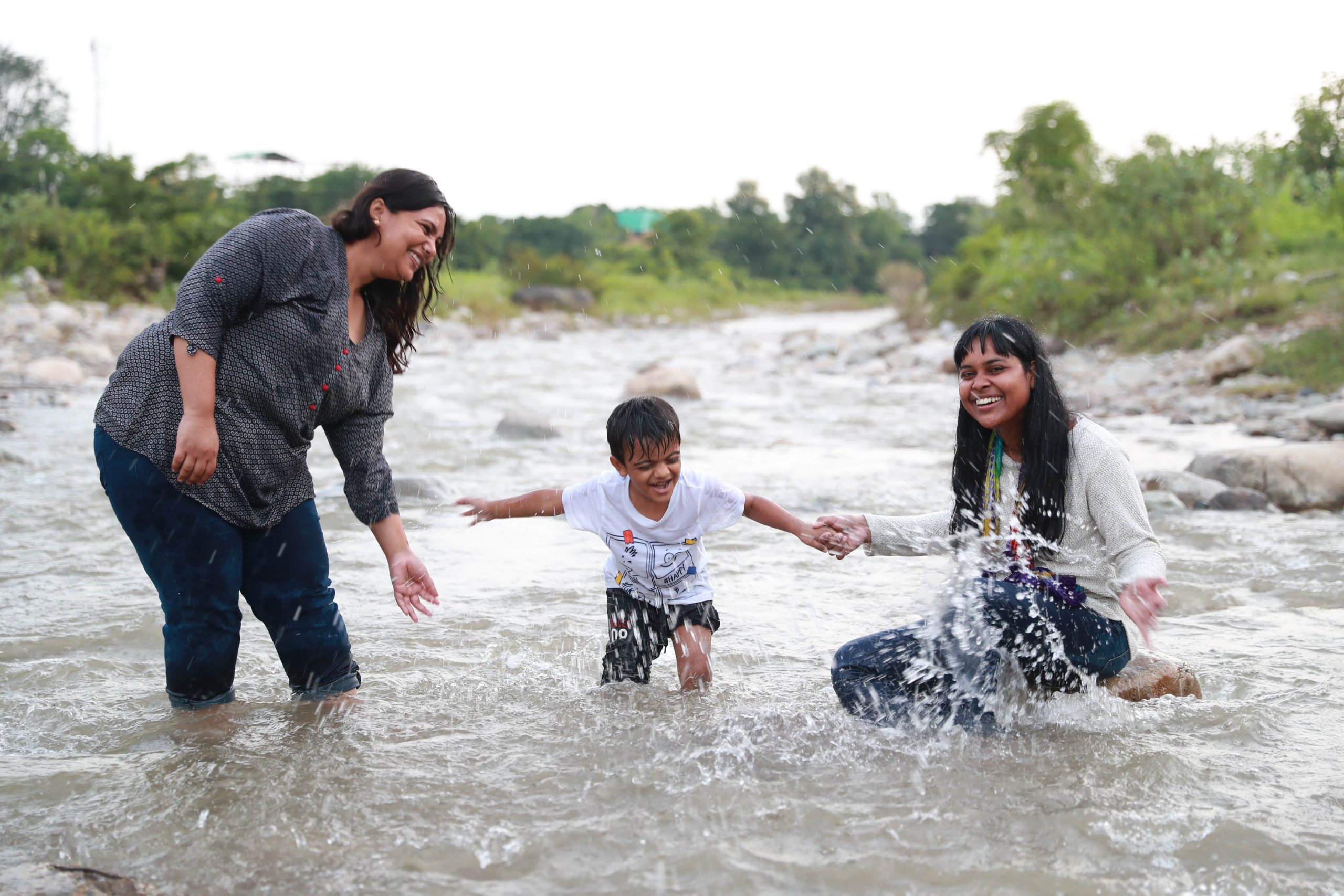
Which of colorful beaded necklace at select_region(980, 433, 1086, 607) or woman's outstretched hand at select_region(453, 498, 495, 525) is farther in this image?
woman's outstretched hand at select_region(453, 498, 495, 525)

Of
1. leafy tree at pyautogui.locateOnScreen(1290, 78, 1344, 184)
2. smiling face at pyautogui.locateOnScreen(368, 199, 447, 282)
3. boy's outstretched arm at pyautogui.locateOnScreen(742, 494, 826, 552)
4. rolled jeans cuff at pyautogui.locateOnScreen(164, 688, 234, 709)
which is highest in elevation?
leafy tree at pyautogui.locateOnScreen(1290, 78, 1344, 184)

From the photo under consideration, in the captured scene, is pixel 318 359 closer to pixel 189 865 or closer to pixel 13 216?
pixel 189 865

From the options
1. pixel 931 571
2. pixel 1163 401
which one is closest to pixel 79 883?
pixel 931 571

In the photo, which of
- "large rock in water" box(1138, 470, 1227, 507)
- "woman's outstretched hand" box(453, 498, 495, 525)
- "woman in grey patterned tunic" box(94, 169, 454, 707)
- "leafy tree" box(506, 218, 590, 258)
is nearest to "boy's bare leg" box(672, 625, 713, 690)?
"woman's outstretched hand" box(453, 498, 495, 525)

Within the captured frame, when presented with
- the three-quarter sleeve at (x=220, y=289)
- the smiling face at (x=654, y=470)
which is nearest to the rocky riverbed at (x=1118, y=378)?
the smiling face at (x=654, y=470)

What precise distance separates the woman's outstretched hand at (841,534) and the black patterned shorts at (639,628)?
0.43 metres

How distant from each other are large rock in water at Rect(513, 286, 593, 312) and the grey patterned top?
3530cm

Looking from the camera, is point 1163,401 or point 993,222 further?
point 993,222

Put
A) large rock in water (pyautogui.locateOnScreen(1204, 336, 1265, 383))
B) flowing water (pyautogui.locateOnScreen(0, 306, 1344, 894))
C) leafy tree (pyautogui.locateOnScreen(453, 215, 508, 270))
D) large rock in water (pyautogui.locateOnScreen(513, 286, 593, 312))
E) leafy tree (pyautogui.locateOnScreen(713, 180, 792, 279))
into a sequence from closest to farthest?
1. flowing water (pyautogui.locateOnScreen(0, 306, 1344, 894))
2. large rock in water (pyautogui.locateOnScreen(1204, 336, 1265, 383))
3. large rock in water (pyautogui.locateOnScreen(513, 286, 593, 312))
4. leafy tree (pyautogui.locateOnScreen(453, 215, 508, 270))
5. leafy tree (pyautogui.locateOnScreen(713, 180, 792, 279))

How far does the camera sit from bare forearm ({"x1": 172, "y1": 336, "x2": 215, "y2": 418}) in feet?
8.89

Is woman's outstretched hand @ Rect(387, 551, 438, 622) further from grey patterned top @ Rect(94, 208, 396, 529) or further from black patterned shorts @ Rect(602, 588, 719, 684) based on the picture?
black patterned shorts @ Rect(602, 588, 719, 684)

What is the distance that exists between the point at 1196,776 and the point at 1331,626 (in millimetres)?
1859

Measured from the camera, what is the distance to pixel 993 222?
30.3 m

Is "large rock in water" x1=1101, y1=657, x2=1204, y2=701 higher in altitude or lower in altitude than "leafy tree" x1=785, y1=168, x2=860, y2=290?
lower
